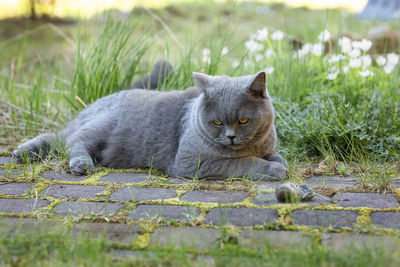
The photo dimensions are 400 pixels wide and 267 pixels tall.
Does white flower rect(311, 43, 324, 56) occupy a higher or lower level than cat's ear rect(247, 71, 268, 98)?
higher

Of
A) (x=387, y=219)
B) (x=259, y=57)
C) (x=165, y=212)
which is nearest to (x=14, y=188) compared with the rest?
(x=165, y=212)

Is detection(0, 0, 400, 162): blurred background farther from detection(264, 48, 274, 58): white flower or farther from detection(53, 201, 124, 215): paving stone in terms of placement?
detection(53, 201, 124, 215): paving stone

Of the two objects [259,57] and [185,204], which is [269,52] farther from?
[185,204]

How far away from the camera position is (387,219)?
1753 mm

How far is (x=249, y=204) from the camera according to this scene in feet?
6.57

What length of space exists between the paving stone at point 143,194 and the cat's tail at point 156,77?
1.57m

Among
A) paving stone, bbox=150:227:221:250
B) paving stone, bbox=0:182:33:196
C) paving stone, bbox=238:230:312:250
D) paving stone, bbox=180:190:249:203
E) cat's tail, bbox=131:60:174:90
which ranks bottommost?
paving stone, bbox=0:182:33:196

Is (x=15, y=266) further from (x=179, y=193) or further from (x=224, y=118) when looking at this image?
(x=224, y=118)

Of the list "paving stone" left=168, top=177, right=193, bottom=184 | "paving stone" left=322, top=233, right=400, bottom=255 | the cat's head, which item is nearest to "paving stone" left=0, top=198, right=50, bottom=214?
"paving stone" left=168, top=177, right=193, bottom=184

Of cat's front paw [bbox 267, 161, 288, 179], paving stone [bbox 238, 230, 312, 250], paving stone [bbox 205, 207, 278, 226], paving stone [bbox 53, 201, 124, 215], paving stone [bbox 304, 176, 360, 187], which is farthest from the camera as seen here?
cat's front paw [bbox 267, 161, 288, 179]

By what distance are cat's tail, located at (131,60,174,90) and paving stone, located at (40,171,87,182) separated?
4.17 ft

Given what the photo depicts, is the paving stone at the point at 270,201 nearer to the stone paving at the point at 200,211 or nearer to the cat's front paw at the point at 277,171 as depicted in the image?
the stone paving at the point at 200,211

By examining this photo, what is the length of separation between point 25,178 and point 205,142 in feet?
3.65

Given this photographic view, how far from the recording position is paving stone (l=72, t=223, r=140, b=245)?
162 cm
